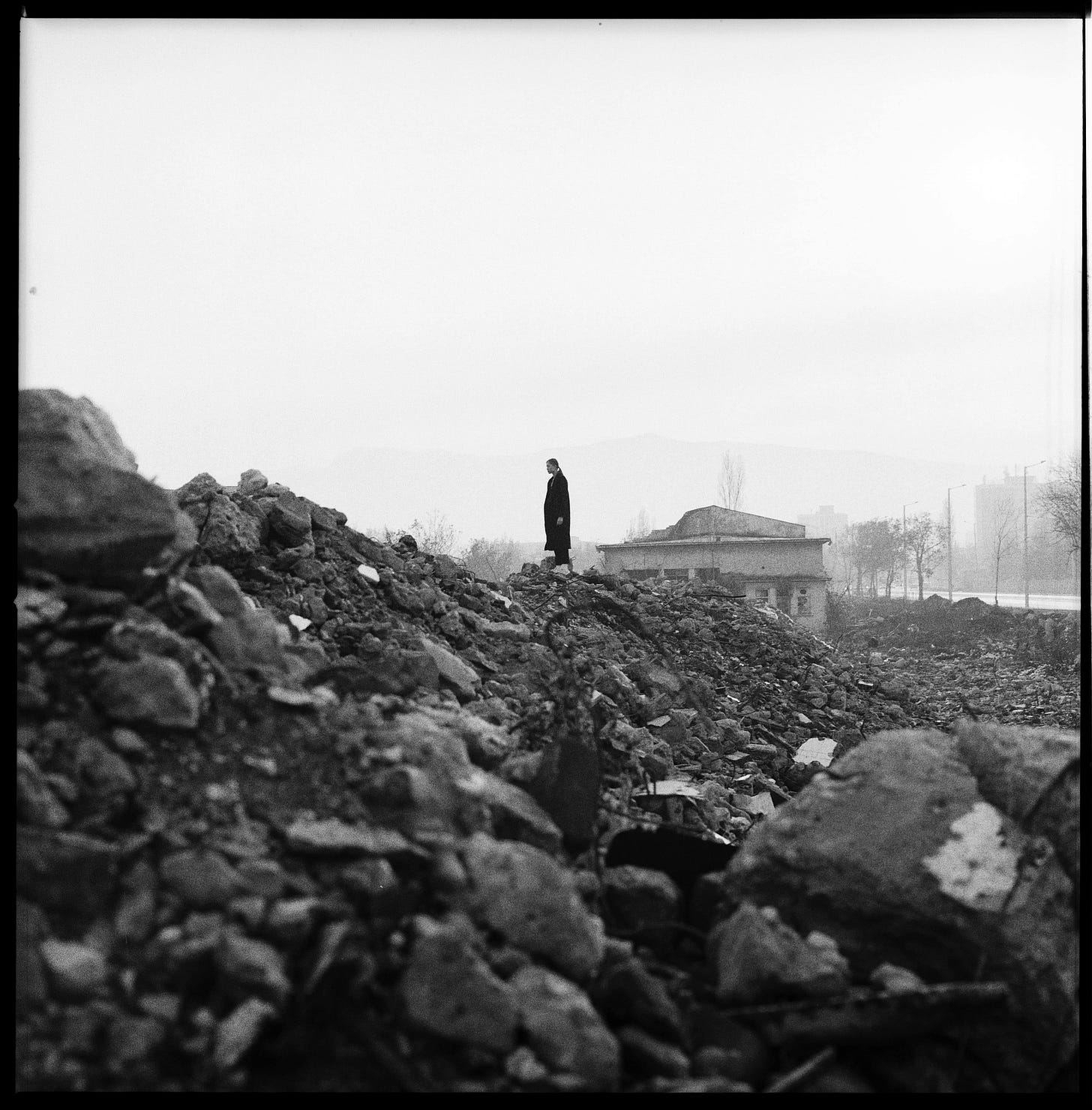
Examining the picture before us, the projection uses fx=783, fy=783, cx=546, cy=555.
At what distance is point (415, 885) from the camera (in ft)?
7.11

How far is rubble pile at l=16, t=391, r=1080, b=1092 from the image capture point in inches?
75.4

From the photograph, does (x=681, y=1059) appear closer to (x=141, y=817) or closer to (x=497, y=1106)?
(x=497, y=1106)

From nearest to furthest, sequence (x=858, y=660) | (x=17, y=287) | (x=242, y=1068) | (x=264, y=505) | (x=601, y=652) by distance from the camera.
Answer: (x=242, y=1068)
(x=17, y=287)
(x=264, y=505)
(x=601, y=652)
(x=858, y=660)

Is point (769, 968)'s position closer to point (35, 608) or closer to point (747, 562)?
point (35, 608)

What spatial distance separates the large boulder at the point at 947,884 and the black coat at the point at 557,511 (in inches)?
258

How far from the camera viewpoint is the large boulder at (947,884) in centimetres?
226

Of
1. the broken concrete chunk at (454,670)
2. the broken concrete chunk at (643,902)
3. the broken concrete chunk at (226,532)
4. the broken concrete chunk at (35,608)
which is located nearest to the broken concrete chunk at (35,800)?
the broken concrete chunk at (35,608)

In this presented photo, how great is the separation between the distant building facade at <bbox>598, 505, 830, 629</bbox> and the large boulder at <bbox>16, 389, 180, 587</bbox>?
1297cm

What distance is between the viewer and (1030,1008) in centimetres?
226

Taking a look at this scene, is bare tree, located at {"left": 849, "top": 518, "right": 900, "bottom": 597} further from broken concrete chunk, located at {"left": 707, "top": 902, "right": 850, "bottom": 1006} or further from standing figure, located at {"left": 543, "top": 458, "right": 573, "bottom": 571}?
broken concrete chunk, located at {"left": 707, "top": 902, "right": 850, "bottom": 1006}

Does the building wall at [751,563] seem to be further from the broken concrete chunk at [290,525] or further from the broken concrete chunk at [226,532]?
the broken concrete chunk at [226,532]

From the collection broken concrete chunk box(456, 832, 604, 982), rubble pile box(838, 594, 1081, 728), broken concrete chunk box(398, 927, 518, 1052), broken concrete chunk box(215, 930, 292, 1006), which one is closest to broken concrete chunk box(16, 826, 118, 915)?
broken concrete chunk box(215, 930, 292, 1006)

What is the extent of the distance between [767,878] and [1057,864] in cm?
90

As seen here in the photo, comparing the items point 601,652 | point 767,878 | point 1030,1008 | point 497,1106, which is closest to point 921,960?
point 1030,1008
